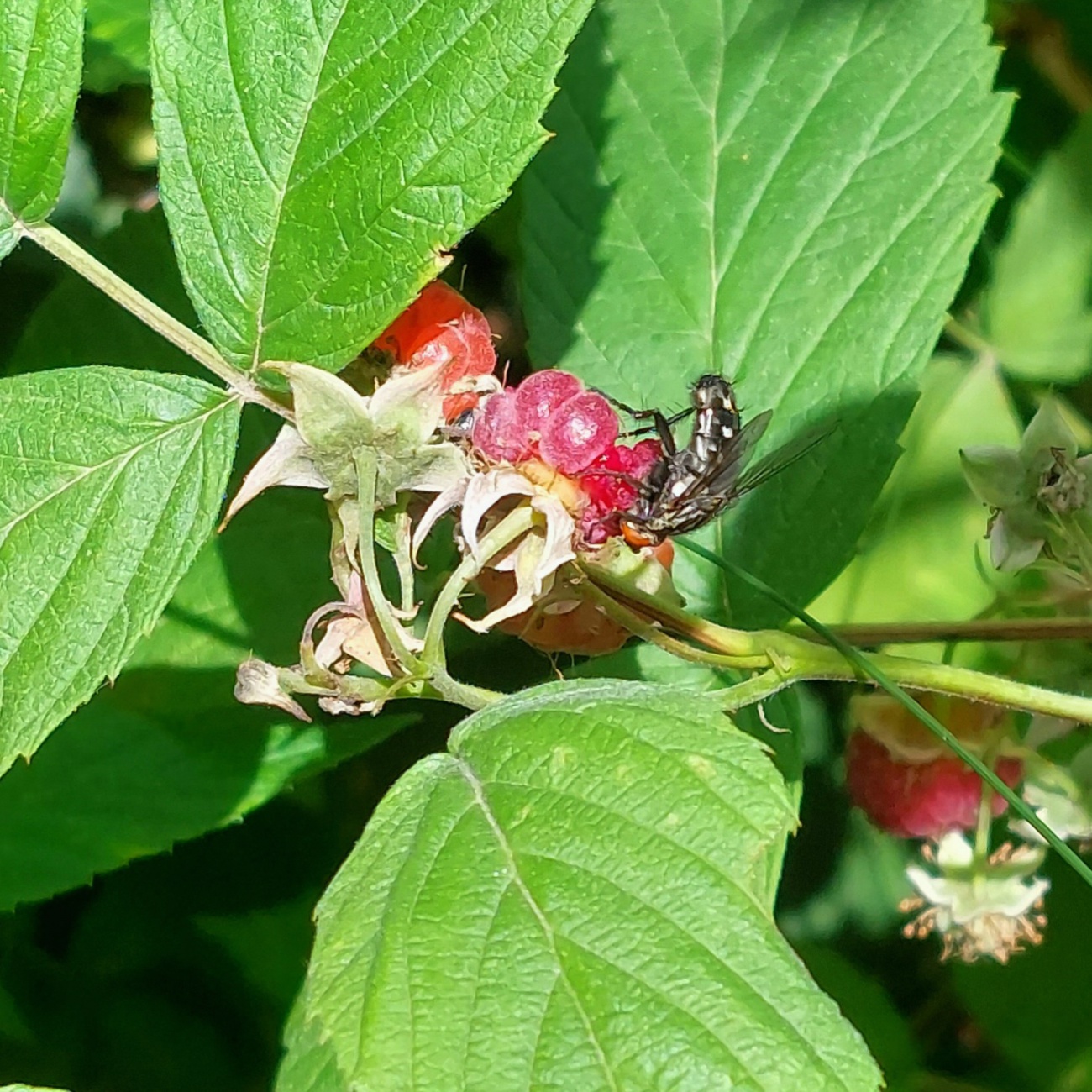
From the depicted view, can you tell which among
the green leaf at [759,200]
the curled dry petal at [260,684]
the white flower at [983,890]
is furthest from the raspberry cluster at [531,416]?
the white flower at [983,890]

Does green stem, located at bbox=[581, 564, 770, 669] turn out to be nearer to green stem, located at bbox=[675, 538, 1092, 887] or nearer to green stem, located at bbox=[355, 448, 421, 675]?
green stem, located at bbox=[675, 538, 1092, 887]

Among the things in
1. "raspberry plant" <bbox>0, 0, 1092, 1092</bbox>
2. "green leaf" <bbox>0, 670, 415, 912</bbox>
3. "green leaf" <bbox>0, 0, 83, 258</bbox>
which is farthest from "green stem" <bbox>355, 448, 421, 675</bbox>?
"green leaf" <bbox>0, 670, 415, 912</bbox>

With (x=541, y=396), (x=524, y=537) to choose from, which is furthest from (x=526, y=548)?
(x=541, y=396)

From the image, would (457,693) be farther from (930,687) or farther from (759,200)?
(759,200)

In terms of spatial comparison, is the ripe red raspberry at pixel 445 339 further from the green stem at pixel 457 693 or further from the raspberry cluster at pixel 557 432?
the green stem at pixel 457 693

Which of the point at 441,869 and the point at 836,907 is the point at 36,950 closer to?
the point at 836,907

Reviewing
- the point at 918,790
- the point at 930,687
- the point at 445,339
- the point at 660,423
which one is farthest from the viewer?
the point at 918,790
